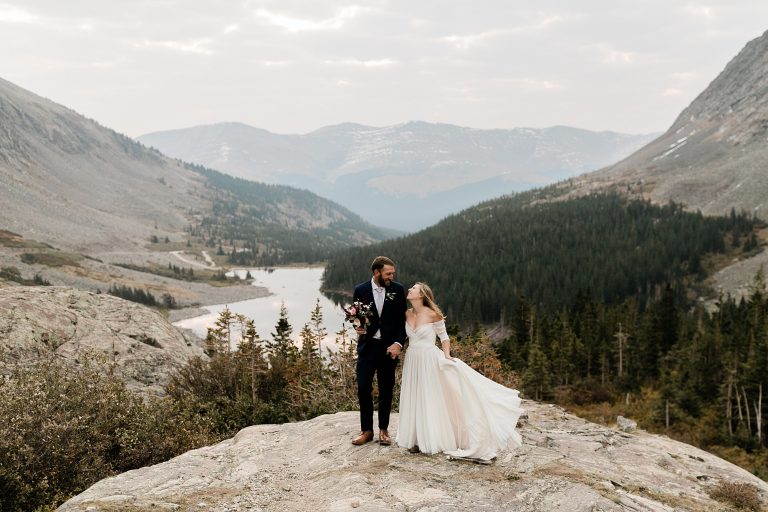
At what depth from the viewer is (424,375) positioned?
1191 centimetres

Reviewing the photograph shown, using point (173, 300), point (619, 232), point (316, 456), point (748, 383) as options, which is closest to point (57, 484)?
point (316, 456)

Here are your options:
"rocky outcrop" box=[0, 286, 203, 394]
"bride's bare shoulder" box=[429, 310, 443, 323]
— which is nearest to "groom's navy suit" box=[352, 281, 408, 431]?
"bride's bare shoulder" box=[429, 310, 443, 323]

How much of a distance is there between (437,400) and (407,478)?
1928mm

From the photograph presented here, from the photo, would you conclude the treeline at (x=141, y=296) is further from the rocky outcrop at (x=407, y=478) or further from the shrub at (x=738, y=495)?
the shrub at (x=738, y=495)

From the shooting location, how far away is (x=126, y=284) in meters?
177

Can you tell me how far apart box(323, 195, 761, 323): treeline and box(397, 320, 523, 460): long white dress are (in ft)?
393

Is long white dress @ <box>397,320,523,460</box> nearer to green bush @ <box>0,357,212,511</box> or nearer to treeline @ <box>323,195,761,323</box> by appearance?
green bush @ <box>0,357,212,511</box>

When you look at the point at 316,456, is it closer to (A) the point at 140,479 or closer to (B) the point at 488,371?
(A) the point at 140,479

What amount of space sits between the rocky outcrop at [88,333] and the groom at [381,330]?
11.1m

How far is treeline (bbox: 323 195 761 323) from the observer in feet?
472

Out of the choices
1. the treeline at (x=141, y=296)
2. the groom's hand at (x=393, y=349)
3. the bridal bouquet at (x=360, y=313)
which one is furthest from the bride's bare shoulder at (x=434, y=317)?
the treeline at (x=141, y=296)

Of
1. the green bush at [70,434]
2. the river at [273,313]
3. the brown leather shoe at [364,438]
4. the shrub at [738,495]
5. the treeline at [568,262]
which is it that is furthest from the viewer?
the treeline at [568,262]

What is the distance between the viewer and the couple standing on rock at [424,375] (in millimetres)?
11781

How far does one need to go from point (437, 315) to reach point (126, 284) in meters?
190
